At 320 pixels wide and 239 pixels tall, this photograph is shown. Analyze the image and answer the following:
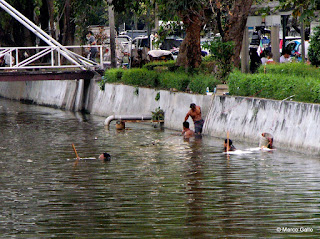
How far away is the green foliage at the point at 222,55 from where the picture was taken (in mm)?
27406

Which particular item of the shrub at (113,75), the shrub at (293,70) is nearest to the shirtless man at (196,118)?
the shrub at (293,70)

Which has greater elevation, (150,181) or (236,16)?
(236,16)

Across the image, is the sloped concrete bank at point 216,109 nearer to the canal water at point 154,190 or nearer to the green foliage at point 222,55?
the canal water at point 154,190

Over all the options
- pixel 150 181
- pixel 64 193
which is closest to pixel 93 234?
pixel 64 193

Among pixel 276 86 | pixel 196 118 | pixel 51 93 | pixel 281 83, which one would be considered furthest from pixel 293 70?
pixel 51 93

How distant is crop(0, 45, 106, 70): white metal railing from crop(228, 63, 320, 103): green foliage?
10.6m

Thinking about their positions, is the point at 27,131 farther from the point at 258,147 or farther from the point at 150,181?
the point at 150,181

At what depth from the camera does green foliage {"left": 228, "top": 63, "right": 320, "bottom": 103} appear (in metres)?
21.5

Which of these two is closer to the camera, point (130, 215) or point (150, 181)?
point (130, 215)

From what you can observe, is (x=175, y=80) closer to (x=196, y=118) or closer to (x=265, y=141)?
(x=196, y=118)

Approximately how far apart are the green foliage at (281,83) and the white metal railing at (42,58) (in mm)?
10592

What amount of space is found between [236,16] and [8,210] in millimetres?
16533

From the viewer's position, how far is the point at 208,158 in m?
20.3

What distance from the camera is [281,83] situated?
22.9 m
